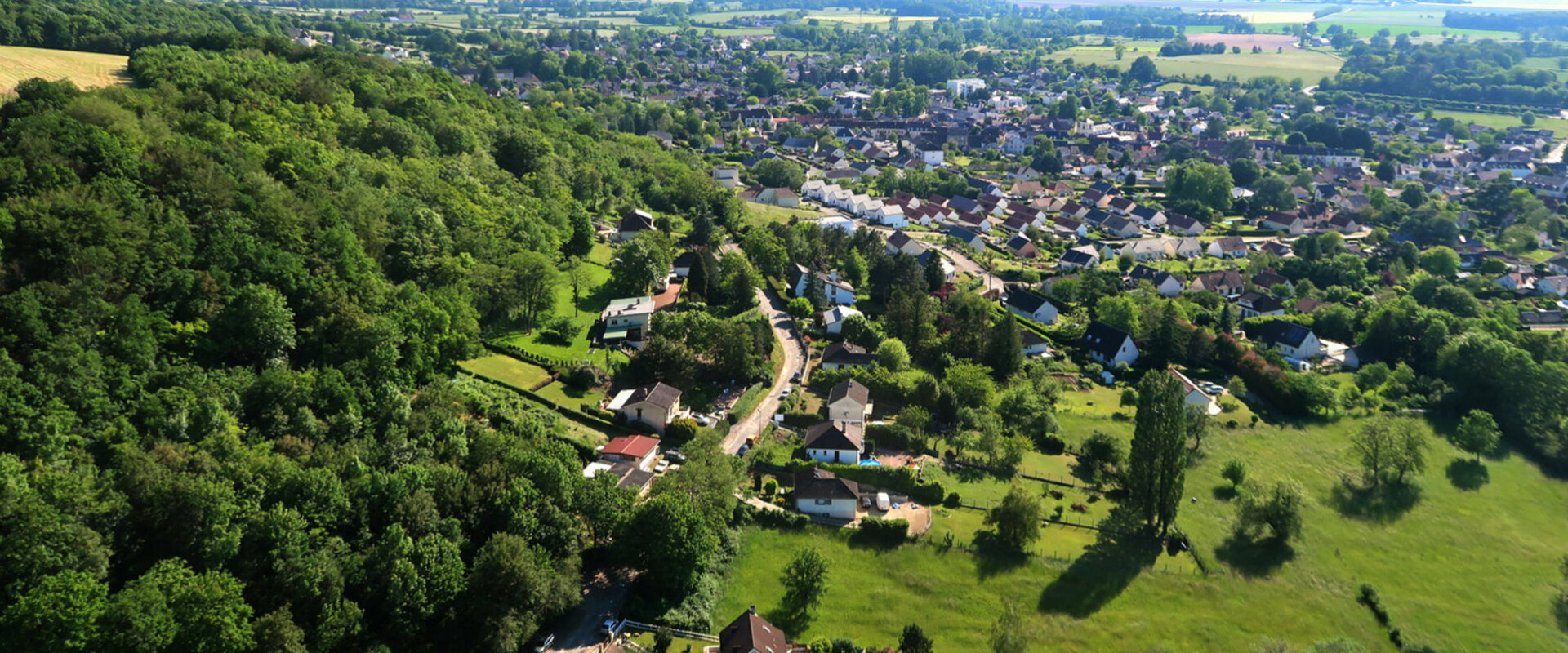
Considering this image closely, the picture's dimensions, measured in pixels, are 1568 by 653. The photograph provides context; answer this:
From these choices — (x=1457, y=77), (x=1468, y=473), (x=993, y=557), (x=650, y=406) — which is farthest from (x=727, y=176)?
(x=1457, y=77)

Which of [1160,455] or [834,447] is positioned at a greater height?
[1160,455]

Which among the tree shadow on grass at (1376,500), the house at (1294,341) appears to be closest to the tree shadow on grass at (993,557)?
the tree shadow on grass at (1376,500)

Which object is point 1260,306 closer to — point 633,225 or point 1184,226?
point 1184,226

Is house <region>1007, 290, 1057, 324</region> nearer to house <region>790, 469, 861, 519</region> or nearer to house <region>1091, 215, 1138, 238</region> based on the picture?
house <region>1091, 215, 1138, 238</region>

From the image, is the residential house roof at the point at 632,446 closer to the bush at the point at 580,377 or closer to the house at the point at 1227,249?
the bush at the point at 580,377

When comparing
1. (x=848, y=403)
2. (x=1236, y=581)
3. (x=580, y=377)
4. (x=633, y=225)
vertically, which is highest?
(x=633, y=225)

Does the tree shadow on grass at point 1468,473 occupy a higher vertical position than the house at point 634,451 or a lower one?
lower

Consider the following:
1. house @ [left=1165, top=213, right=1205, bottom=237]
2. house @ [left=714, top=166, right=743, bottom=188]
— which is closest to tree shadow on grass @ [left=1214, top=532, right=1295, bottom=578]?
house @ [left=1165, top=213, right=1205, bottom=237]

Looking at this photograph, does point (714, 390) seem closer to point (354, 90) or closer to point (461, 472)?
point (461, 472)
